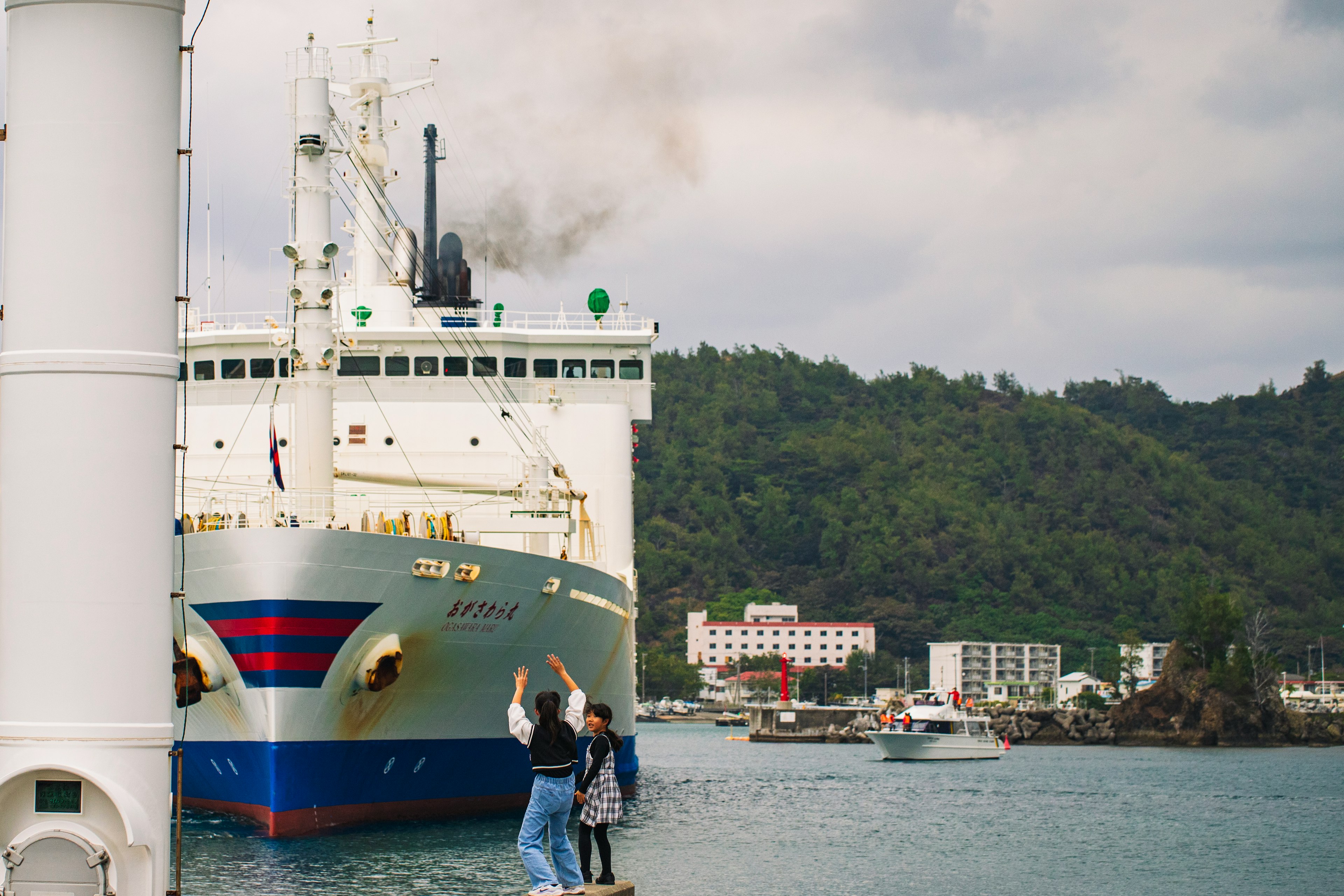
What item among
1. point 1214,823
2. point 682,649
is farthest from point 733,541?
point 1214,823

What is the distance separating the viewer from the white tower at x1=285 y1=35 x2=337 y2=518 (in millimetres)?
20000

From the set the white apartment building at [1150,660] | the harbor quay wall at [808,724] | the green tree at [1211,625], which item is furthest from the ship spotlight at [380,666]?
the white apartment building at [1150,660]

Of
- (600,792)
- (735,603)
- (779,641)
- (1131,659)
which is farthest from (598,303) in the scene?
(735,603)

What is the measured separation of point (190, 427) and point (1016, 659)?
133108 mm

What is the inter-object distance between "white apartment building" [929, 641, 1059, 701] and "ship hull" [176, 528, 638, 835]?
122846 millimetres

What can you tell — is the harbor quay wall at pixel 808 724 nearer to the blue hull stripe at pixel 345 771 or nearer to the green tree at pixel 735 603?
the green tree at pixel 735 603

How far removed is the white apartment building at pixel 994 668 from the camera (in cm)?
14275

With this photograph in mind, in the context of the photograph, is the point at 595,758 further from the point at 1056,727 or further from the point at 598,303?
the point at 1056,727

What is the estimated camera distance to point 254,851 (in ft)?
58.6

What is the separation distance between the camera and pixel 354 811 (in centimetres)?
1905

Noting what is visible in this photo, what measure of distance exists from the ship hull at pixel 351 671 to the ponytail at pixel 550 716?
28.3 ft

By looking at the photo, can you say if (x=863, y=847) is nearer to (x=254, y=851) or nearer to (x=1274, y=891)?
(x=1274, y=891)

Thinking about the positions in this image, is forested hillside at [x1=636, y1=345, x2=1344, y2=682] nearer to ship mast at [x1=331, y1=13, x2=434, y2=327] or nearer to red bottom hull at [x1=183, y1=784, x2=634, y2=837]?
ship mast at [x1=331, y1=13, x2=434, y2=327]

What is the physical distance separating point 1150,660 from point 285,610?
148032 mm
